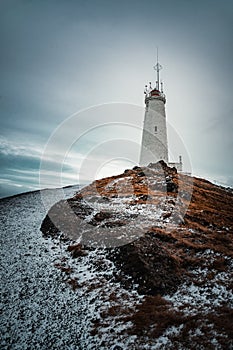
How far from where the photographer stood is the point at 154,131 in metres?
44.2

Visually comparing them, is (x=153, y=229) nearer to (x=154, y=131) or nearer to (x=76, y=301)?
(x=76, y=301)

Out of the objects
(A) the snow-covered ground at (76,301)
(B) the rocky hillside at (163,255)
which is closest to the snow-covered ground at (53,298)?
(A) the snow-covered ground at (76,301)

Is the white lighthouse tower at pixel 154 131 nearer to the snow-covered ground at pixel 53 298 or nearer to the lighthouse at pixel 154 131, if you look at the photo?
the lighthouse at pixel 154 131

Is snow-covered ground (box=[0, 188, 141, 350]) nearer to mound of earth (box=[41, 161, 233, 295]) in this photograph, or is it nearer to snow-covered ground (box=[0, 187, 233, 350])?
snow-covered ground (box=[0, 187, 233, 350])

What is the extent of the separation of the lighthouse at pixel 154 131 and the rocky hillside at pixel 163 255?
614 inches

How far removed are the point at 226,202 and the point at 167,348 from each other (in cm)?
2493

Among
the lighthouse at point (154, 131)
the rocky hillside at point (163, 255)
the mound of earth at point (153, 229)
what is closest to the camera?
the rocky hillside at point (163, 255)

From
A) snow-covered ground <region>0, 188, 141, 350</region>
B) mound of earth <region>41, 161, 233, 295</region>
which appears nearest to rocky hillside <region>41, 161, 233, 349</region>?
mound of earth <region>41, 161, 233, 295</region>

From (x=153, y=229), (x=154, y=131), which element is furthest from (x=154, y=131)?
(x=153, y=229)

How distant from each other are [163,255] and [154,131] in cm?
3326

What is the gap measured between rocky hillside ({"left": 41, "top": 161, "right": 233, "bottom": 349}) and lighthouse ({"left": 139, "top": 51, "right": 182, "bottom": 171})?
15593mm

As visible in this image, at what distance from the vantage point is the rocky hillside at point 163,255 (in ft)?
30.8

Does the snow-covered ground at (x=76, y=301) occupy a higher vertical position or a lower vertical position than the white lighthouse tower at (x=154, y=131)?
lower

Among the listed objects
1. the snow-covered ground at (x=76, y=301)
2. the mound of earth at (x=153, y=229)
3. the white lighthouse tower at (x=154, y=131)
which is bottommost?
the snow-covered ground at (x=76, y=301)
